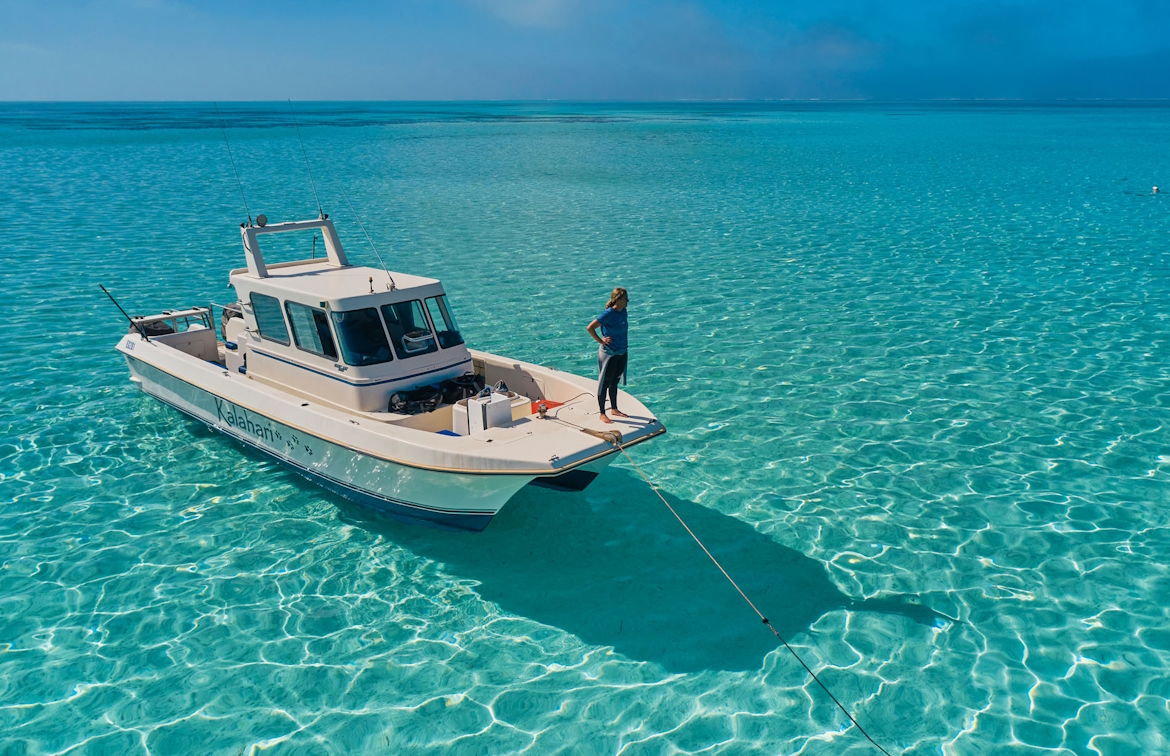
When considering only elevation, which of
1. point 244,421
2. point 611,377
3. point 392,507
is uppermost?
point 611,377

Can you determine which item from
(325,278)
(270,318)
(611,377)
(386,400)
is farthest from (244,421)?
(611,377)

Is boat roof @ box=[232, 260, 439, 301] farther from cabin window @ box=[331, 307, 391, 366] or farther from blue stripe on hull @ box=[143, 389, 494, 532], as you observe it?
blue stripe on hull @ box=[143, 389, 494, 532]

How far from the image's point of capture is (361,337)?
10.4 m

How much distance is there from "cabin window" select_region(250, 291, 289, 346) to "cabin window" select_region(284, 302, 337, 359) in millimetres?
246

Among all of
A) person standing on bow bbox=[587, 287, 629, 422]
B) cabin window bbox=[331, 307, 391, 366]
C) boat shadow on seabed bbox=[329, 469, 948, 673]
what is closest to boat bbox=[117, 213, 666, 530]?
cabin window bbox=[331, 307, 391, 366]

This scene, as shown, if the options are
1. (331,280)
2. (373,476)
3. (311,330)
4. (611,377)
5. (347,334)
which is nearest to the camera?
(611,377)

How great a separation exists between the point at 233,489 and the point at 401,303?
3379 mm

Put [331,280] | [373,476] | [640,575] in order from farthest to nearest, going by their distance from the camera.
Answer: [331,280] → [373,476] → [640,575]

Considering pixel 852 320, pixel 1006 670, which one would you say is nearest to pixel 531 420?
pixel 1006 670

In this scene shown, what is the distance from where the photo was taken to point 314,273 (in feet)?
38.9

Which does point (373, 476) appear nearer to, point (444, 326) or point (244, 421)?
point (444, 326)

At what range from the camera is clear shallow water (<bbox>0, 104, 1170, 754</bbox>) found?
7191 millimetres

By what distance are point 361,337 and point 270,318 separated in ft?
5.87

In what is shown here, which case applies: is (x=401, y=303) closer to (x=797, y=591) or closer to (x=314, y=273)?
(x=314, y=273)
